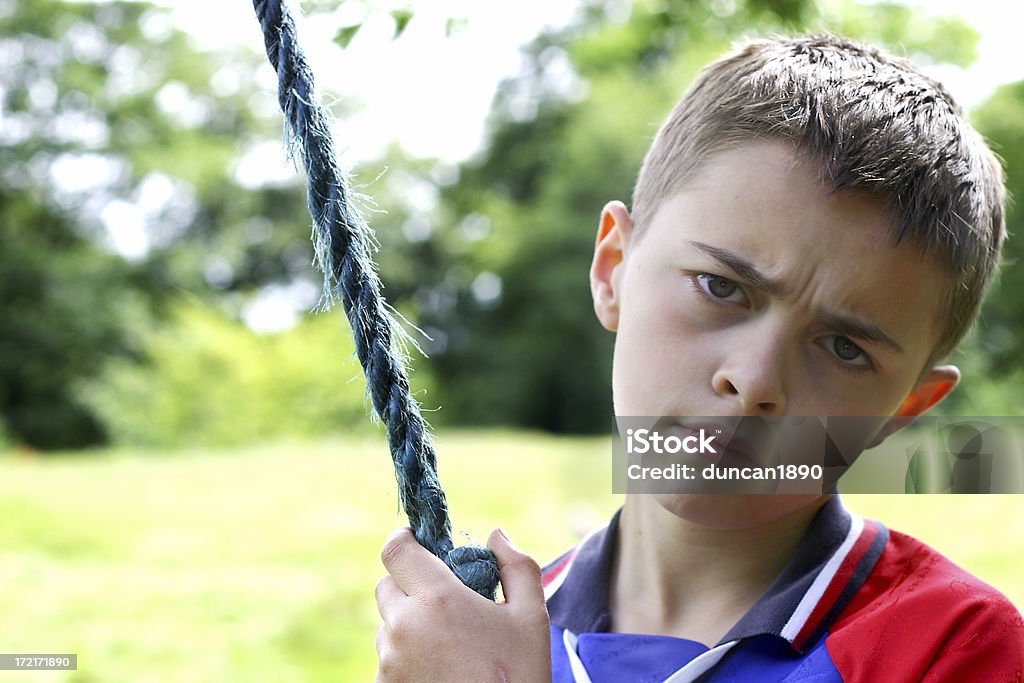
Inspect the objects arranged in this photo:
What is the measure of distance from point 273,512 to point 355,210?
3.98 metres

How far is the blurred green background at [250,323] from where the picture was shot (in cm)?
421

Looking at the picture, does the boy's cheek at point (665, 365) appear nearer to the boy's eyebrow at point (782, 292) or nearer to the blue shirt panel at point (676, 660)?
the boy's eyebrow at point (782, 292)

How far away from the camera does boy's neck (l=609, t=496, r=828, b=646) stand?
2.18ft

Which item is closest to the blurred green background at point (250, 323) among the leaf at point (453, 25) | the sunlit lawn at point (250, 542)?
the sunlit lawn at point (250, 542)

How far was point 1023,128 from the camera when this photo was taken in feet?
22.9

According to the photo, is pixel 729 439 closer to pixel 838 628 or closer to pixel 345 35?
pixel 838 628

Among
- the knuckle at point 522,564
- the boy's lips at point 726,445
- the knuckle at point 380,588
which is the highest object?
the boy's lips at point 726,445

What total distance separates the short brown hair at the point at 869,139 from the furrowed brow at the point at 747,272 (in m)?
0.07

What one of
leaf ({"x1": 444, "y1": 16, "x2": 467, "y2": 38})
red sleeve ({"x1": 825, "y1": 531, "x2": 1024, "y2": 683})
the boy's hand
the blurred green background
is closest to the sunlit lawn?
the blurred green background

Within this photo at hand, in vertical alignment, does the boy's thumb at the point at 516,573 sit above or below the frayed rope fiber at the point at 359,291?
below

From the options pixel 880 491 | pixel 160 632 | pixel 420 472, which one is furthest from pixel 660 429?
pixel 160 632

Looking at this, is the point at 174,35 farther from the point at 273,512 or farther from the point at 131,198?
the point at 273,512

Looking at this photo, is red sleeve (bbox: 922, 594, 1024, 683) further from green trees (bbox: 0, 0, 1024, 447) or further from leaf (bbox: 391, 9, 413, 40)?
green trees (bbox: 0, 0, 1024, 447)

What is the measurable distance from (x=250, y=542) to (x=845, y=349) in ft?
12.2
